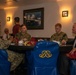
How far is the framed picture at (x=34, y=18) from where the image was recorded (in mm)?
7410

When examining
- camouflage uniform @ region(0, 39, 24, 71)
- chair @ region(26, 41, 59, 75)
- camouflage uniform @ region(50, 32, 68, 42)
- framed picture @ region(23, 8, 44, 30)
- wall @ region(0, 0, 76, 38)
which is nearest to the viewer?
chair @ region(26, 41, 59, 75)

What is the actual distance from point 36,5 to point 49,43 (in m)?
4.48

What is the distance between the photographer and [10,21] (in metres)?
8.73

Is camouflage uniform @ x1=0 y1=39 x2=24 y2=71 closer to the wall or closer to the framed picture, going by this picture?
the wall

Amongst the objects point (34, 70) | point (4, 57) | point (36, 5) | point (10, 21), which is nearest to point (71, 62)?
point (34, 70)

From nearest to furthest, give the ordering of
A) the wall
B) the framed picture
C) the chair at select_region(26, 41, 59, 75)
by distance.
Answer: the chair at select_region(26, 41, 59, 75) → the wall → the framed picture

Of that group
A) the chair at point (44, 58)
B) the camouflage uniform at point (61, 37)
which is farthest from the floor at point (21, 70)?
the chair at point (44, 58)

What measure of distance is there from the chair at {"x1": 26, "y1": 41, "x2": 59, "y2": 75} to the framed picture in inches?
161

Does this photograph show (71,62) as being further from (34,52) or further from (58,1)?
(58,1)

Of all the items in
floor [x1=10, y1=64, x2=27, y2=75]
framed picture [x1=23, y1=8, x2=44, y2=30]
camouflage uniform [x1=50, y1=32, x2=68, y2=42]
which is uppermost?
framed picture [x1=23, y1=8, x2=44, y2=30]

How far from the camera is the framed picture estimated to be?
24.3ft

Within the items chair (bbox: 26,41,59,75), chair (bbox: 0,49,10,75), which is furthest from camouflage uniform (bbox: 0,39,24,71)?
chair (bbox: 26,41,59,75)

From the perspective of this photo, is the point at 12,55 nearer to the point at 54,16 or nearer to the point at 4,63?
the point at 4,63

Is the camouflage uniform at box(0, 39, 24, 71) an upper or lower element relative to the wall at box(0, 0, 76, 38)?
lower
